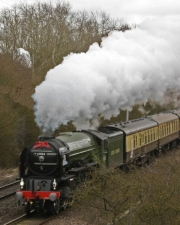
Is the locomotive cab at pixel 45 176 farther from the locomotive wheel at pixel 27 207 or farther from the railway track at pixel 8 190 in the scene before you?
the railway track at pixel 8 190

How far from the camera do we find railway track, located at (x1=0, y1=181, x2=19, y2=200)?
17.7 m

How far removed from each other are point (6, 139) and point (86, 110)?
435 inches

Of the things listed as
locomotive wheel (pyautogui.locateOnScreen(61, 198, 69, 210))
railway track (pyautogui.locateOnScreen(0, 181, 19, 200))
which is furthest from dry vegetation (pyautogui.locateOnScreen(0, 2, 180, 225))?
railway track (pyautogui.locateOnScreen(0, 181, 19, 200))

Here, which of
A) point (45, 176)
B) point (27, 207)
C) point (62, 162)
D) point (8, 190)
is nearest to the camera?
point (62, 162)

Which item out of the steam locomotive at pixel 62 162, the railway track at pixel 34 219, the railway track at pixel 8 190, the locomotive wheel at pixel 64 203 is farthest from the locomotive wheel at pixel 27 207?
the railway track at pixel 8 190

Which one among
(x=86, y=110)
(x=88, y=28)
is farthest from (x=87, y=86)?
(x=88, y=28)

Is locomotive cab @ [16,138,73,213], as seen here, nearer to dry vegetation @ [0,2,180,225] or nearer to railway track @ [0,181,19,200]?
dry vegetation @ [0,2,180,225]

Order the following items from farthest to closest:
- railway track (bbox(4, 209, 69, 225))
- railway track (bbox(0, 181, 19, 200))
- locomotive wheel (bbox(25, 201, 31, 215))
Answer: railway track (bbox(0, 181, 19, 200))
locomotive wheel (bbox(25, 201, 31, 215))
railway track (bbox(4, 209, 69, 225))

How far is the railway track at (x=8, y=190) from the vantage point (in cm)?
1767

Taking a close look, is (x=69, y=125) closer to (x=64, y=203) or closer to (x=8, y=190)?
(x=8, y=190)

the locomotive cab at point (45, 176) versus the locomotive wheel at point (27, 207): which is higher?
the locomotive cab at point (45, 176)

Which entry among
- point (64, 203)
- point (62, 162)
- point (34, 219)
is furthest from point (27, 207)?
point (62, 162)

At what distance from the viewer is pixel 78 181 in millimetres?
14781

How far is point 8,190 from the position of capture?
18875 mm
